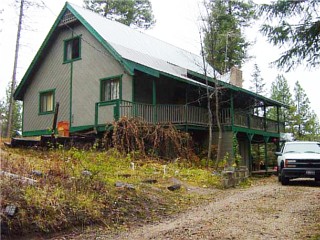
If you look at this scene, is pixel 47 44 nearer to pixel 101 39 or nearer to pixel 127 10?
pixel 101 39

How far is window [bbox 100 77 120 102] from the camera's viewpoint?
1949 cm

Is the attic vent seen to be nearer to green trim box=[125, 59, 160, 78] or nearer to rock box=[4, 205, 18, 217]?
green trim box=[125, 59, 160, 78]

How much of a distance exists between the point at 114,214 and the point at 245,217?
2.80m

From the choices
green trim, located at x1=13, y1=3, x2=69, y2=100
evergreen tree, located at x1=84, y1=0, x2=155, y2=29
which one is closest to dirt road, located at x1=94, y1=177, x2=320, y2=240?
green trim, located at x1=13, y1=3, x2=69, y2=100

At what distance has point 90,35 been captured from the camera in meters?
20.5

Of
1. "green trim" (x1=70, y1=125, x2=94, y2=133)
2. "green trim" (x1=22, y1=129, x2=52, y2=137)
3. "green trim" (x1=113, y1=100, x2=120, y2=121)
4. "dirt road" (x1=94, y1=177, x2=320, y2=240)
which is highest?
"green trim" (x1=113, y1=100, x2=120, y2=121)

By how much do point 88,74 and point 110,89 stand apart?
6.09 feet

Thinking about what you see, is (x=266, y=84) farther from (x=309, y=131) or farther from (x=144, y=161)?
(x=144, y=161)

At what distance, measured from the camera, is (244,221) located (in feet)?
24.4

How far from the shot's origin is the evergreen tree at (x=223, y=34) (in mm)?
20125

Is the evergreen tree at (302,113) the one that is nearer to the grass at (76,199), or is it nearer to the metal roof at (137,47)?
the metal roof at (137,47)

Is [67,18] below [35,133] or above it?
above

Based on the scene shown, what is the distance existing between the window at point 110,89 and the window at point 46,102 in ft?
13.7

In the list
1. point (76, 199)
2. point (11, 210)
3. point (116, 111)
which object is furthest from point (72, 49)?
point (11, 210)
